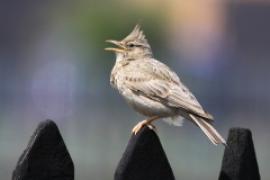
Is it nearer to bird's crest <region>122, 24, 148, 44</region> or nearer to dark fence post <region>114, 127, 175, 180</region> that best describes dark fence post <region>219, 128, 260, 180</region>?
dark fence post <region>114, 127, 175, 180</region>

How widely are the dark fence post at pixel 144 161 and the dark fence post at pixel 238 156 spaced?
0.28m

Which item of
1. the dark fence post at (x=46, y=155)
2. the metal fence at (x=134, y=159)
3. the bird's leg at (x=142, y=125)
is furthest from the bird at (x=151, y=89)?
the dark fence post at (x=46, y=155)

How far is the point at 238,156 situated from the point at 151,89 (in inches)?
37.1

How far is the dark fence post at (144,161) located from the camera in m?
3.93

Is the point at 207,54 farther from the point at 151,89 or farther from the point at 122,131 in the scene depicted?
the point at 151,89

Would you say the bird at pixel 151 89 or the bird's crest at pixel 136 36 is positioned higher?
the bird's crest at pixel 136 36

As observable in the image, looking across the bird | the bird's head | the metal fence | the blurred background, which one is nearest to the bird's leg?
the bird

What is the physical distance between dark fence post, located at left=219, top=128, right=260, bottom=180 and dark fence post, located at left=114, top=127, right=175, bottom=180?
0.28 m

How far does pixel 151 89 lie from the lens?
498cm

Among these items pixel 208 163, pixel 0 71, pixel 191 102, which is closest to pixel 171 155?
pixel 208 163

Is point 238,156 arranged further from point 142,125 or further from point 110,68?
point 110,68

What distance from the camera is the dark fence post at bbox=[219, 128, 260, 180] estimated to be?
414cm

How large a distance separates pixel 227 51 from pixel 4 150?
3.46 m

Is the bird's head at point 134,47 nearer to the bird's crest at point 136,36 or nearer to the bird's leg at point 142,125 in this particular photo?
the bird's crest at point 136,36
